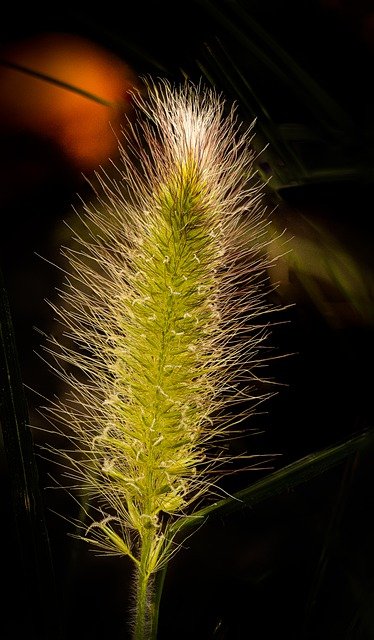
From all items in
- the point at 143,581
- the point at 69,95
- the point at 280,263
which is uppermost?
the point at 69,95

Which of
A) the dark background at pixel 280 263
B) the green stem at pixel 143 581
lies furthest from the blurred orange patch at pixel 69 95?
the green stem at pixel 143 581

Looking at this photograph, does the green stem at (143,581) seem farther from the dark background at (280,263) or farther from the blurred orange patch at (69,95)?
the blurred orange patch at (69,95)

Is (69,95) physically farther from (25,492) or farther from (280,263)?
(25,492)

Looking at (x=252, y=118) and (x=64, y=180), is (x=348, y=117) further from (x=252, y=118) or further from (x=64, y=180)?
(x=64, y=180)

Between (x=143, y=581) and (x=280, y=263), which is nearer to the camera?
(x=143, y=581)

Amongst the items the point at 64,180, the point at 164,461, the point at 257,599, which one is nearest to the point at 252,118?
the point at 64,180

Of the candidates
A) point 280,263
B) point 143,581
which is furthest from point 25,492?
point 280,263

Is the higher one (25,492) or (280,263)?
(280,263)

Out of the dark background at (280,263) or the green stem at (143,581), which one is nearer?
the green stem at (143,581)
